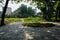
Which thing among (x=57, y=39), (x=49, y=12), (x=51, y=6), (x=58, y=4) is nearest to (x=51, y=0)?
(x=51, y=6)

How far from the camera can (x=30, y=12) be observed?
93.8m

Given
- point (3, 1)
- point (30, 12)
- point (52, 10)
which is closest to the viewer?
point (3, 1)

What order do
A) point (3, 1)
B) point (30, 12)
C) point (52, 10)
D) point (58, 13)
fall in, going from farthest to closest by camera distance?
point (30, 12)
point (52, 10)
point (58, 13)
point (3, 1)

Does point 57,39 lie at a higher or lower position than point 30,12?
higher

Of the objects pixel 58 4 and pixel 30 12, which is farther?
pixel 30 12

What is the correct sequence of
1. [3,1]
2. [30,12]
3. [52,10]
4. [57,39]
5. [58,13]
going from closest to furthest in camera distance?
1. [57,39]
2. [3,1]
3. [58,13]
4. [52,10]
5. [30,12]

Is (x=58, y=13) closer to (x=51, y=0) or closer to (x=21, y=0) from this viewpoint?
(x=51, y=0)

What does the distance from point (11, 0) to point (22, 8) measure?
73716 mm

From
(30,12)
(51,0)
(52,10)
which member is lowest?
(30,12)

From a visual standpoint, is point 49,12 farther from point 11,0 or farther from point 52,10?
point 11,0

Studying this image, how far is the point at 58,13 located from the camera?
3553 cm

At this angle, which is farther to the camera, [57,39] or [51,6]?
[51,6]

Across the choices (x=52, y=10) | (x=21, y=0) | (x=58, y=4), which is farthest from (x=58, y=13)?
(x=21, y=0)

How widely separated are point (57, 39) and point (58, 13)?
28.6m
